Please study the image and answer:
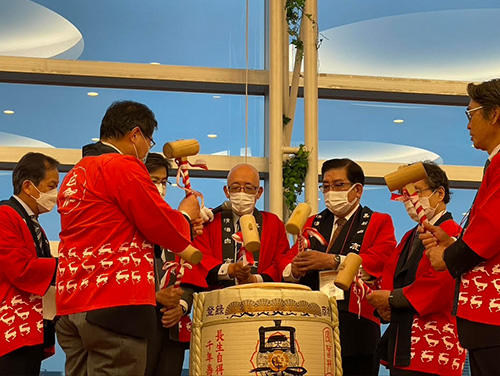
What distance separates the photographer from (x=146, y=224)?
9.64 feet

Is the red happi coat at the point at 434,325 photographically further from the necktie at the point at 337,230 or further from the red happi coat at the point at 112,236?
the red happi coat at the point at 112,236

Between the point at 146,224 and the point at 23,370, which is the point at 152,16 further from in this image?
the point at 146,224

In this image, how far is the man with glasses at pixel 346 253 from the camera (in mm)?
3963

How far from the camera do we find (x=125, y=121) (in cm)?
316

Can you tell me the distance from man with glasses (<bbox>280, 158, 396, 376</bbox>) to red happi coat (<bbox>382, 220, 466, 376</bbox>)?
31 cm

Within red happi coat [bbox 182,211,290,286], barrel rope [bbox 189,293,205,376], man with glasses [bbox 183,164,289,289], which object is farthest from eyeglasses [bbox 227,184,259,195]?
barrel rope [bbox 189,293,205,376]

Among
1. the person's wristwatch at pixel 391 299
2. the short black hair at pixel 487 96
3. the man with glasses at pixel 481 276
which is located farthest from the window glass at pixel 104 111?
the man with glasses at pixel 481 276

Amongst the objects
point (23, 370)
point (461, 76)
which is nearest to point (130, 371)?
point (23, 370)

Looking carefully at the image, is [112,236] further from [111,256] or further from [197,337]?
[197,337]

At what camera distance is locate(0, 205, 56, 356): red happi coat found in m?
3.81

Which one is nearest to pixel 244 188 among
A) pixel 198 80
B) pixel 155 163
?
pixel 155 163

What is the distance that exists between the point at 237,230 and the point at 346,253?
57cm

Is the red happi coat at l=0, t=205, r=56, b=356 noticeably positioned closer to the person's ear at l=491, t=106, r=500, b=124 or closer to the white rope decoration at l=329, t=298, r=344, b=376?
the white rope decoration at l=329, t=298, r=344, b=376

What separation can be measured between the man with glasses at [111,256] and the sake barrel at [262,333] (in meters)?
0.30
